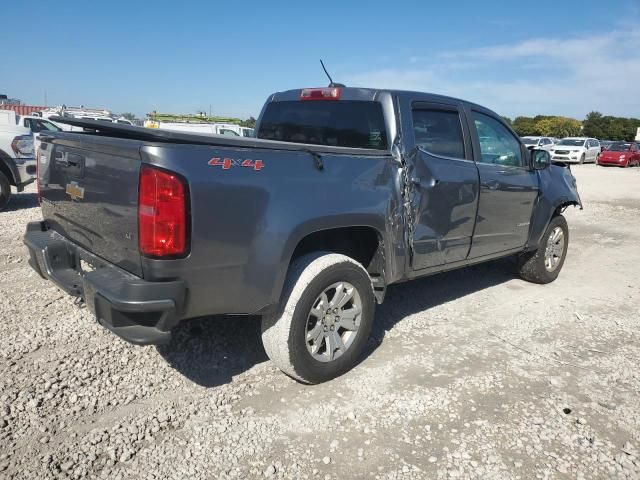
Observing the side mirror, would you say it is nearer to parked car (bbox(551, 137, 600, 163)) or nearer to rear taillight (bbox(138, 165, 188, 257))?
rear taillight (bbox(138, 165, 188, 257))

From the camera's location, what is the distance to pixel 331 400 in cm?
302

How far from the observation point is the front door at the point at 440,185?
358cm

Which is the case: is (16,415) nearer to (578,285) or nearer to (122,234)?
(122,234)

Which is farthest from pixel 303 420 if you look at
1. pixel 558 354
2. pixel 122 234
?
pixel 558 354

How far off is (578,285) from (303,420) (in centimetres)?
430

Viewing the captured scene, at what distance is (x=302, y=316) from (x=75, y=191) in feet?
5.02

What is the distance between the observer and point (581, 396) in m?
3.22

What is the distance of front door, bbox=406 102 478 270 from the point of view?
3.58 metres

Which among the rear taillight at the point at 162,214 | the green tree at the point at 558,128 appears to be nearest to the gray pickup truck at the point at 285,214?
the rear taillight at the point at 162,214

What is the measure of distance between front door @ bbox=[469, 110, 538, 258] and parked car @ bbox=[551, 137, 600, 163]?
2607 centimetres

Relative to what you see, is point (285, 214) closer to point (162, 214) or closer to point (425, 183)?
point (162, 214)

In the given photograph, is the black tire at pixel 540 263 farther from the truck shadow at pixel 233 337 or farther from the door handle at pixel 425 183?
the door handle at pixel 425 183

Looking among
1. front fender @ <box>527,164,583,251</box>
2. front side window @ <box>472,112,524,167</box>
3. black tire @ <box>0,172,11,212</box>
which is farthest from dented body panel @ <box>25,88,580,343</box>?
black tire @ <box>0,172,11,212</box>

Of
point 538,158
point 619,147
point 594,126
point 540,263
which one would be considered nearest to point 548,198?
point 538,158
